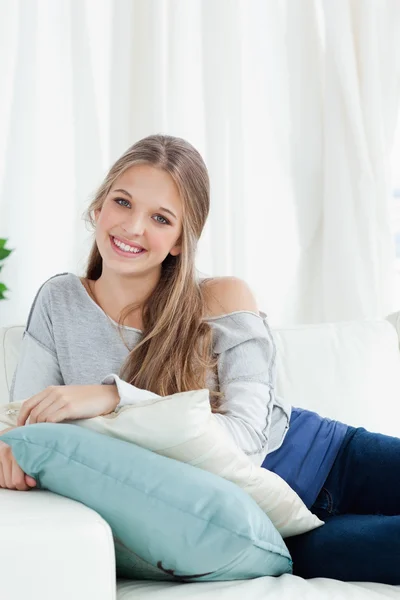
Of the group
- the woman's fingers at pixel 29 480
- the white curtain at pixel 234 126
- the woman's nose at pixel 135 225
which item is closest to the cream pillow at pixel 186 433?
the woman's fingers at pixel 29 480

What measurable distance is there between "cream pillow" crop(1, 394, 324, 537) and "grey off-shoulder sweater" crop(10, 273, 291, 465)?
27 centimetres

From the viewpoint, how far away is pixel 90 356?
1.77 metres

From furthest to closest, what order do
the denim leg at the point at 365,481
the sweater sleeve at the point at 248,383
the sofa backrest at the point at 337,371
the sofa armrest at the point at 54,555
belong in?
the sofa backrest at the point at 337,371 < the denim leg at the point at 365,481 < the sweater sleeve at the point at 248,383 < the sofa armrest at the point at 54,555

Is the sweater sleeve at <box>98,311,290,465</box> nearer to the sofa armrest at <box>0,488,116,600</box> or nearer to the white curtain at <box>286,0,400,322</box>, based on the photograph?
the sofa armrest at <box>0,488,116,600</box>

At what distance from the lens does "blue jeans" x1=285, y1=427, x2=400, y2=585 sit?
1.33 m

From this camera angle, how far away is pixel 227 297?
5.99 ft

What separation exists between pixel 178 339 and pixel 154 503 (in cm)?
65

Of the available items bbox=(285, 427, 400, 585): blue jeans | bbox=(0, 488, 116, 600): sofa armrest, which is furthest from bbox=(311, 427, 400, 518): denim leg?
bbox=(0, 488, 116, 600): sofa armrest

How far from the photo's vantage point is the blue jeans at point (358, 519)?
4.38ft

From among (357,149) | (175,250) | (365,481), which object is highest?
(357,149)

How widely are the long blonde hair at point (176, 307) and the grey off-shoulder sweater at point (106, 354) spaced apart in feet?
0.11

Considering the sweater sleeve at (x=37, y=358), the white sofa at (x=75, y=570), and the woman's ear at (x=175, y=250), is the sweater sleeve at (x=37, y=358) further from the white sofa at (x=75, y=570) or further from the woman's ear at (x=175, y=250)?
the white sofa at (x=75, y=570)

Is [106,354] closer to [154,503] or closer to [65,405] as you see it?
[65,405]

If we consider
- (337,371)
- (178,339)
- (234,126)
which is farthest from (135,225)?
(234,126)
